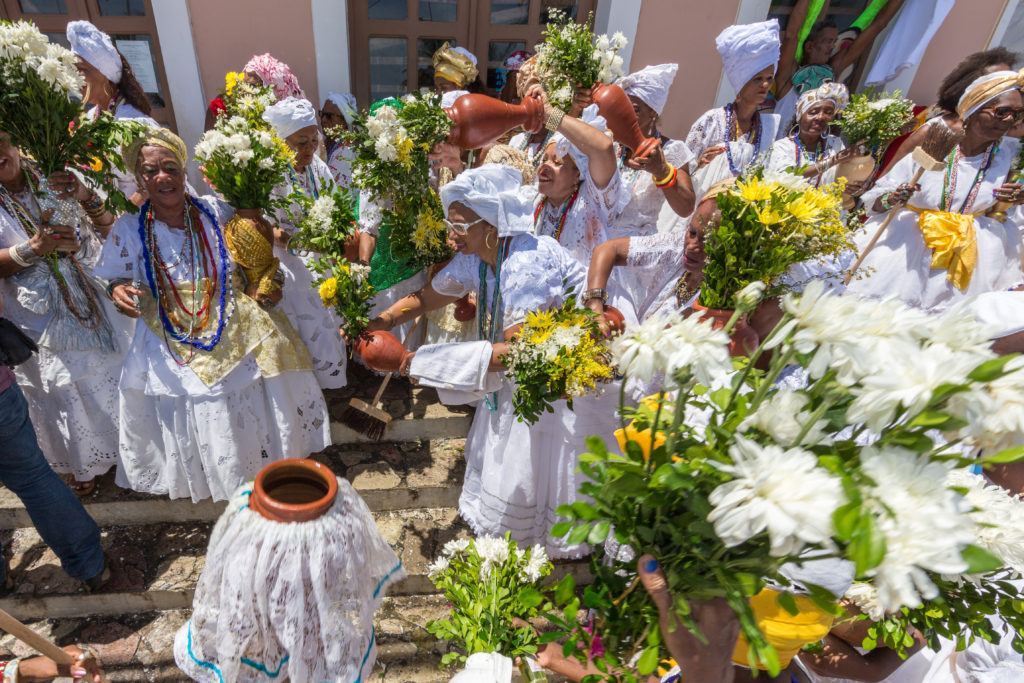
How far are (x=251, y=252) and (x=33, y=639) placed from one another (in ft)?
7.00

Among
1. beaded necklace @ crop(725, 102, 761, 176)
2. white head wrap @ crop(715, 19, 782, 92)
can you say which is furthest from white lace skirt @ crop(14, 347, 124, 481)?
white head wrap @ crop(715, 19, 782, 92)

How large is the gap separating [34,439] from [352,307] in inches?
72.8

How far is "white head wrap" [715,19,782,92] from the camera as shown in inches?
169

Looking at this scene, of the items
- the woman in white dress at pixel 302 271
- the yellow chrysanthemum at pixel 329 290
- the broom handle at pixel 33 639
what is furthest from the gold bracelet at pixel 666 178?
the broom handle at pixel 33 639

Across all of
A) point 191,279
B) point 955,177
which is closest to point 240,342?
point 191,279

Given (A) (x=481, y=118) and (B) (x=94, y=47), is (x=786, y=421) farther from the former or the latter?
(B) (x=94, y=47)

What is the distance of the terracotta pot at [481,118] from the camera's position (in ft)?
9.50

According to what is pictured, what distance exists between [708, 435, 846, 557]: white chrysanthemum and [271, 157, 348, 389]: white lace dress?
10.7 feet

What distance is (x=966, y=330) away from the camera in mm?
868

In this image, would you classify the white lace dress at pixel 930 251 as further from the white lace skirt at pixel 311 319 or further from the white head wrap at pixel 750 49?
the white lace skirt at pixel 311 319

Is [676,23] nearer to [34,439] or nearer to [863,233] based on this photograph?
[863,233]

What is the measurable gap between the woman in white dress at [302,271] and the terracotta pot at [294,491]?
1.99 m

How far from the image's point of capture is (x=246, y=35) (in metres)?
5.37

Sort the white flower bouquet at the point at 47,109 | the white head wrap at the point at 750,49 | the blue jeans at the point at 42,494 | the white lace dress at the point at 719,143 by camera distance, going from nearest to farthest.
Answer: the white flower bouquet at the point at 47,109 < the blue jeans at the point at 42,494 < the white head wrap at the point at 750,49 < the white lace dress at the point at 719,143
